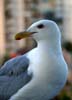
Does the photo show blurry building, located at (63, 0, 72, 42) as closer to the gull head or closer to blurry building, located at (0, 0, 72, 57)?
blurry building, located at (0, 0, 72, 57)

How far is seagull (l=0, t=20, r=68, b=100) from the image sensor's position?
292cm

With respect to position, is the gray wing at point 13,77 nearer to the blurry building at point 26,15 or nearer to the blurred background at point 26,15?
the blurred background at point 26,15

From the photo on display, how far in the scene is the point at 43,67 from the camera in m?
2.93

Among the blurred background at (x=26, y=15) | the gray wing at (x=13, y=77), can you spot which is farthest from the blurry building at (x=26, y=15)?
the gray wing at (x=13, y=77)

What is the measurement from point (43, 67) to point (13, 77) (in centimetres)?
17

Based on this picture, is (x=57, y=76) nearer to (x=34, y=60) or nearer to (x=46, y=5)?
(x=34, y=60)

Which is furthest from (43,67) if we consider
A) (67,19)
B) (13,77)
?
(67,19)

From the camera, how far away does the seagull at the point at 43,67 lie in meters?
2.92

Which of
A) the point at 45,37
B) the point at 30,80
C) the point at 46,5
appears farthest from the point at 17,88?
the point at 46,5

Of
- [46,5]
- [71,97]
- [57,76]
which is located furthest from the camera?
[46,5]

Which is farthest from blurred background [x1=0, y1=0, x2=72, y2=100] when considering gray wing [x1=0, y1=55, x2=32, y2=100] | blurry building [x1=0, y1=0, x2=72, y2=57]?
gray wing [x1=0, y1=55, x2=32, y2=100]

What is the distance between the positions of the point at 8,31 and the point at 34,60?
1118cm

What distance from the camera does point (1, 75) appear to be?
9.95 feet

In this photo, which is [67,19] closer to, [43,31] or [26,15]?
[26,15]
